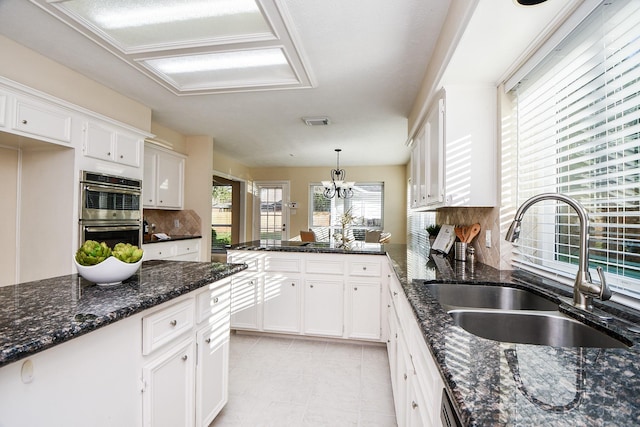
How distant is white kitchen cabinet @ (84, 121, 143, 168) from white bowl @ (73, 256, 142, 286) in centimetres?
210

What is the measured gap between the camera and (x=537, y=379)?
64cm

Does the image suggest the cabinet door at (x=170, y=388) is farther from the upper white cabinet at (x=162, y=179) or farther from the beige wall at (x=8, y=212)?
the upper white cabinet at (x=162, y=179)

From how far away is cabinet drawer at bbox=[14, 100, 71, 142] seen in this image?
2336 millimetres

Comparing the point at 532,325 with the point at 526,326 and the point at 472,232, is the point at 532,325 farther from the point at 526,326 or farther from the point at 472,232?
the point at 472,232

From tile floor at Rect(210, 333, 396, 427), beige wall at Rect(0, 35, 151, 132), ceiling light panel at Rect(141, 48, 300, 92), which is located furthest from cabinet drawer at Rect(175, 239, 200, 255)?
ceiling light panel at Rect(141, 48, 300, 92)

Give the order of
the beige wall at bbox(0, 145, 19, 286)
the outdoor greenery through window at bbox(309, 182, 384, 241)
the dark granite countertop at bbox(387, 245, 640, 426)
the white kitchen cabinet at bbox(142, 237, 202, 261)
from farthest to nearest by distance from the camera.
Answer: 1. the outdoor greenery through window at bbox(309, 182, 384, 241)
2. the white kitchen cabinet at bbox(142, 237, 202, 261)
3. the beige wall at bbox(0, 145, 19, 286)
4. the dark granite countertop at bbox(387, 245, 640, 426)

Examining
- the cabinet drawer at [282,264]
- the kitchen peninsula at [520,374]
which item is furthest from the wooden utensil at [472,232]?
the cabinet drawer at [282,264]

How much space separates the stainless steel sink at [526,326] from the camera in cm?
108

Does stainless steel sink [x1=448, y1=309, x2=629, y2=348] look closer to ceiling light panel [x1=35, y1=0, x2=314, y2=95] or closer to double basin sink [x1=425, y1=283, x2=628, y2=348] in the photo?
double basin sink [x1=425, y1=283, x2=628, y2=348]

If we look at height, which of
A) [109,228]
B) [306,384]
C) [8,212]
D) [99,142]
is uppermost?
[99,142]

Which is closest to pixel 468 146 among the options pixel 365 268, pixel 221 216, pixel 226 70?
pixel 365 268

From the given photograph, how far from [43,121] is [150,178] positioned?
1678 millimetres

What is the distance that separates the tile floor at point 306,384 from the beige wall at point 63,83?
2713mm

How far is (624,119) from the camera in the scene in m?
1.08
